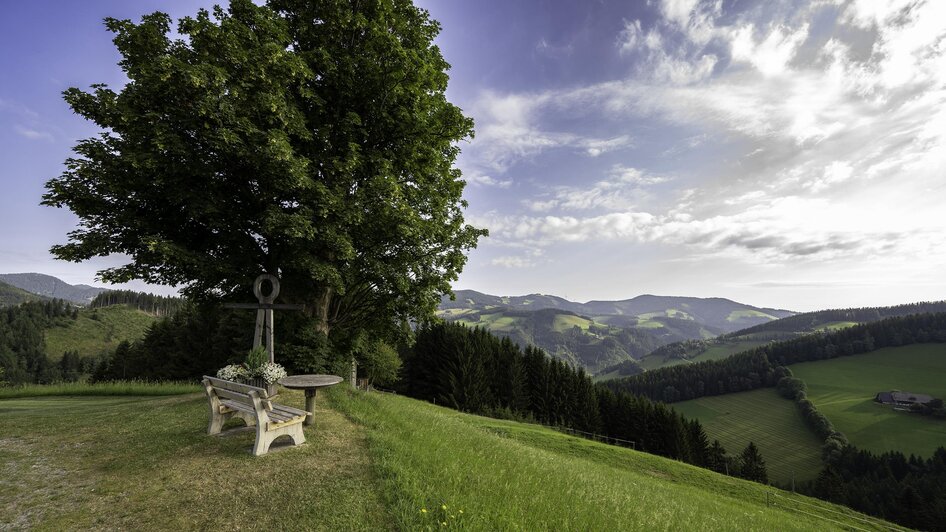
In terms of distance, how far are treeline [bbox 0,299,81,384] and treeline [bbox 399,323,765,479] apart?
367 feet

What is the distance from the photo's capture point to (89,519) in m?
5.64

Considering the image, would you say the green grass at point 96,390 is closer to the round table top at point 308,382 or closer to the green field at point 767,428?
the round table top at point 308,382

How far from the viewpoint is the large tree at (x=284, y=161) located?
11.3 m

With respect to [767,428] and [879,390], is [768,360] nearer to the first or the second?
[879,390]

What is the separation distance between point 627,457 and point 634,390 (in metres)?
154

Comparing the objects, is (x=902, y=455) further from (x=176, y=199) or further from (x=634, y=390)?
(x=176, y=199)

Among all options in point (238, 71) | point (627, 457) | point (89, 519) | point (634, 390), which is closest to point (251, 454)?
point (89, 519)

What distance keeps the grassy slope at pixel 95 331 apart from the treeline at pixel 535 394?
125 meters

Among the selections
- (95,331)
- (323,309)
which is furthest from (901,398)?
(95,331)

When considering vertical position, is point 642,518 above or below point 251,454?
below

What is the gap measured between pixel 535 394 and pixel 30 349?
6733 inches

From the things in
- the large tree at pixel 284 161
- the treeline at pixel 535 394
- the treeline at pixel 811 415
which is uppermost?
the large tree at pixel 284 161

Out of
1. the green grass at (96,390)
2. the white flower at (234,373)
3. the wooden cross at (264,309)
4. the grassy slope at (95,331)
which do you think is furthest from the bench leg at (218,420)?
the grassy slope at (95,331)

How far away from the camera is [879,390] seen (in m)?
132
